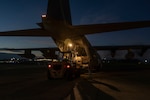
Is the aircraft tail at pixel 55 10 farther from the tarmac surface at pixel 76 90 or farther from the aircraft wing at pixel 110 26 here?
the tarmac surface at pixel 76 90

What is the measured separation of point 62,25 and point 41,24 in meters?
1.75

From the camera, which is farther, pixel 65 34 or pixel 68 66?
pixel 65 34

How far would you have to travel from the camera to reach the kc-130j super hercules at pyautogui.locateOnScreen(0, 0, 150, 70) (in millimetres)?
18592

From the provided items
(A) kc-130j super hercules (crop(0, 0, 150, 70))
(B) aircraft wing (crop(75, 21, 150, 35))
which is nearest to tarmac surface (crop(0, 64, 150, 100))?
(B) aircraft wing (crop(75, 21, 150, 35))

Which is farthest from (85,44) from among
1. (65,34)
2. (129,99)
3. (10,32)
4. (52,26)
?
(129,99)

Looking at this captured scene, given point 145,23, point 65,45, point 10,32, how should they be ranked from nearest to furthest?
point 145,23, point 10,32, point 65,45

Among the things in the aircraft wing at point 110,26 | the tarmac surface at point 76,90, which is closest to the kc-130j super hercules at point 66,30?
the aircraft wing at point 110,26

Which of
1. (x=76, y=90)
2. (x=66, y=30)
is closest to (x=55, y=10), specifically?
(x=66, y=30)

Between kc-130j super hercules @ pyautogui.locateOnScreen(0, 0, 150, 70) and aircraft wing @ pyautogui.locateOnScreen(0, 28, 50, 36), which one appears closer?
kc-130j super hercules @ pyautogui.locateOnScreen(0, 0, 150, 70)

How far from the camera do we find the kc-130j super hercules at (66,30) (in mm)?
18592

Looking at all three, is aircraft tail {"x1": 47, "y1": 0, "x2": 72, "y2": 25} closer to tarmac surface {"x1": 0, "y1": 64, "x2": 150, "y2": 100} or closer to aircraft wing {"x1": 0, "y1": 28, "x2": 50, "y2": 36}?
aircraft wing {"x1": 0, "y1": 28, "x2": 50, "y2": 36}

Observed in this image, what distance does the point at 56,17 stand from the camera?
2256cm

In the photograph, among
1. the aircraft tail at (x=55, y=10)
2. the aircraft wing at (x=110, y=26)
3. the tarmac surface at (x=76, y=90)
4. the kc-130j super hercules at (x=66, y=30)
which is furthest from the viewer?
the aircraft tail at (x=55, y=10)

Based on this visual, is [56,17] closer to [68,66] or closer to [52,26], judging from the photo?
[52,26]
